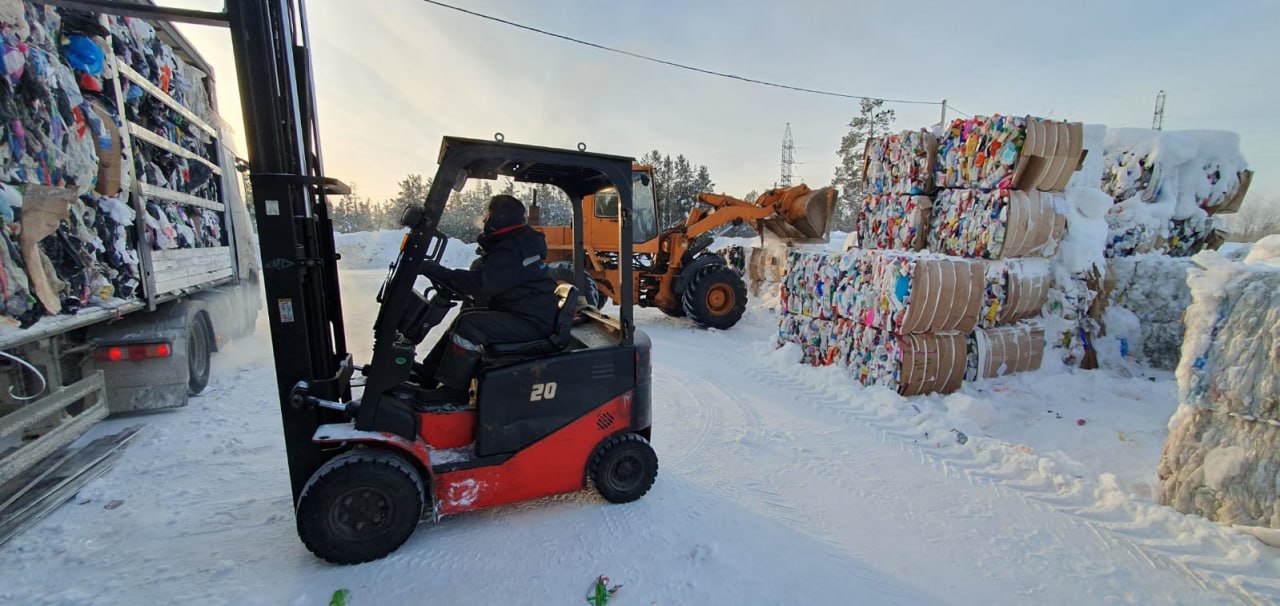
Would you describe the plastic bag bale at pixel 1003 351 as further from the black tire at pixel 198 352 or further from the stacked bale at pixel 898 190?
the black tire at pixel 198 352

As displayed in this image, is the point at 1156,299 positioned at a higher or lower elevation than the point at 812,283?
lower

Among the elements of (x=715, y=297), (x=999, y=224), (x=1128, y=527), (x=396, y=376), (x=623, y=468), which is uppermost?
(x=999, y=224)

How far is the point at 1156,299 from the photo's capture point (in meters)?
7.20

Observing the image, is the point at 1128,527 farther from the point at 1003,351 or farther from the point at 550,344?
the point at 550,344

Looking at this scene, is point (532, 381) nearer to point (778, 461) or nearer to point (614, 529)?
point (614, 529)

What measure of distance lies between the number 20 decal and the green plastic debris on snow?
1.07 meters

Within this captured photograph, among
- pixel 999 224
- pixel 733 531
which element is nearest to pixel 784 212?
pixel 999 224

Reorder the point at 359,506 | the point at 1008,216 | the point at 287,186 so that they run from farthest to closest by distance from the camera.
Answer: the point at 1008,216
the point at 287,186
the point at 359,506

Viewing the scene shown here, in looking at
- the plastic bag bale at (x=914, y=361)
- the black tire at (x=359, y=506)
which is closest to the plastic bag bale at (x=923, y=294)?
the plastic bag bale at (x=914, y=361)

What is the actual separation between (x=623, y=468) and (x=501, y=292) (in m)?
1.43

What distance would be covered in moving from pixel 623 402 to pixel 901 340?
3.68m

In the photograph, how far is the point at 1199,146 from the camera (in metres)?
A: 8.27

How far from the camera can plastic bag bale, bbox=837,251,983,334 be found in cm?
550

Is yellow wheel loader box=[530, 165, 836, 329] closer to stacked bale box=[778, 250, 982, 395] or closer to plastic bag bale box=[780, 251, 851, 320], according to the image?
plastic bag bale box=[780, 251, 851, 320]
